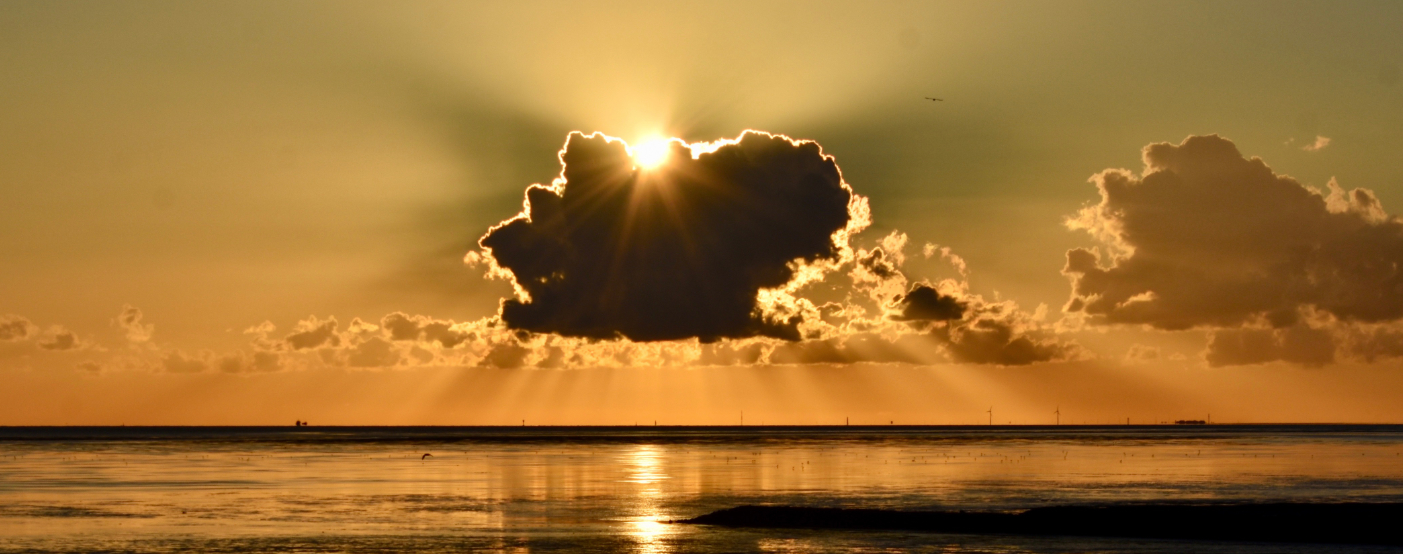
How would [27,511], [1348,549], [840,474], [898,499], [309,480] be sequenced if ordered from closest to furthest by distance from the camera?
1. [1348,549]
2. [27,511]
3. [898,499]
4. [309,480]
5. [840,474]

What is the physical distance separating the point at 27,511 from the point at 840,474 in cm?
6621

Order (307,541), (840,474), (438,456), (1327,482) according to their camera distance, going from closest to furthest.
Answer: (307,541)
(1327,482)
(840,474)
(438,456)

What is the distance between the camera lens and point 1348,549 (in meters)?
56.2

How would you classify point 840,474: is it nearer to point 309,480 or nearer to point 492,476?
point 492,476

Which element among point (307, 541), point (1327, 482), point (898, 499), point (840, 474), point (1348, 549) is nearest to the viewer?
point (1348, 549)

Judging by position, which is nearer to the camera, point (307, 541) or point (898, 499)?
point (307, 541)

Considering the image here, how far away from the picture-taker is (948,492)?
92.6m

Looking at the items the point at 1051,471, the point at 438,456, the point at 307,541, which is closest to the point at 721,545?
the point at 307,541

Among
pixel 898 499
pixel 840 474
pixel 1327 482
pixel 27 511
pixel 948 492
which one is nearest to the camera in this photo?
pixel 27 511

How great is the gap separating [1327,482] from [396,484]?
71.3 metres

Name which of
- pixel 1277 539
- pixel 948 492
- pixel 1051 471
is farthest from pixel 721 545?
pixel 1051 471

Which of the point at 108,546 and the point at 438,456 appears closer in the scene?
the point at 108,546

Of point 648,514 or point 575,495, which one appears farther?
point 575,495

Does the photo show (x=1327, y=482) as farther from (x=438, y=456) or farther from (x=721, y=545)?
(x=438, y=456)
